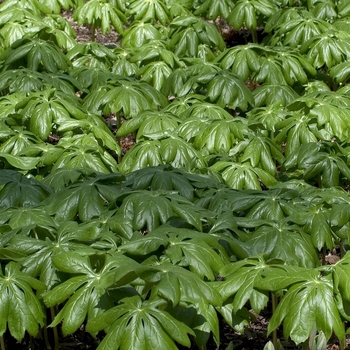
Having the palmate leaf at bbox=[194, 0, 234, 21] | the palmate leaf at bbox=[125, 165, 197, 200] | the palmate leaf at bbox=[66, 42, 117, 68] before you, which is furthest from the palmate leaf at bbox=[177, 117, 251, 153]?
the palmate leaf at bbox=[194, 0, 234, 21]

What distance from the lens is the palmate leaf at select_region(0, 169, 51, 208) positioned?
3.21 meters

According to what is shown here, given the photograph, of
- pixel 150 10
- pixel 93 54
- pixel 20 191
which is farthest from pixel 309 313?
pixel 150 10

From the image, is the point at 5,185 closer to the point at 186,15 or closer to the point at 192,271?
the point at 192,271

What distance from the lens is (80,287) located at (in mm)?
2514

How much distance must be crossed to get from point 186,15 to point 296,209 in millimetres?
3422

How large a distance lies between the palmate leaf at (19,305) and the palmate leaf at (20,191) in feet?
2.33

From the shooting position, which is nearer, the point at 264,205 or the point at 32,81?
the point at 264,205

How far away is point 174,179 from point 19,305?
3.42 ft

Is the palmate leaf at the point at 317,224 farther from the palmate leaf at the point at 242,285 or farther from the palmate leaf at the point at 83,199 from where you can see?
the palmate leaf at the point at 83,199

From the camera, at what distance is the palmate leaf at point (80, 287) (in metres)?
2.43

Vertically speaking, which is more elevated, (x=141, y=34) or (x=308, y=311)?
(x=308, y=311)

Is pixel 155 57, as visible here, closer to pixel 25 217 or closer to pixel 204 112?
pixel 204 112

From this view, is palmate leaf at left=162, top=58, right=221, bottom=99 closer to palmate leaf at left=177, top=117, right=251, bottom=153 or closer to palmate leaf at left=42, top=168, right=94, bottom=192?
palmate leaf at left=177, top=117, right=251, bottom=153

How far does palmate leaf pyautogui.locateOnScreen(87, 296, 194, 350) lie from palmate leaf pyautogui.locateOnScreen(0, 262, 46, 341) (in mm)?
279
